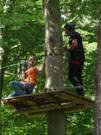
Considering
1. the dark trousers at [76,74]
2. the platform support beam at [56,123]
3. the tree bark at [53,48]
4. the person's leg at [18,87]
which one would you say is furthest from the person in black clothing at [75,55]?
the person's leg at [18,87]

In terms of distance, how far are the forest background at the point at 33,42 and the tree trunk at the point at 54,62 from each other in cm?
325

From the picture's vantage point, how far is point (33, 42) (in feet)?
56.0

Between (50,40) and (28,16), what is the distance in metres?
5.09

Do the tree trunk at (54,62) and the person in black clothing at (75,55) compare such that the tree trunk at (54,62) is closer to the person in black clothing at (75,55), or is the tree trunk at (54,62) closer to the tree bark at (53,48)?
the tree bark at (53,48)

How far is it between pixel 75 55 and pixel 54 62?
1.92ft

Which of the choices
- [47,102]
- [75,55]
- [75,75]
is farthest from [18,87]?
[75,55]

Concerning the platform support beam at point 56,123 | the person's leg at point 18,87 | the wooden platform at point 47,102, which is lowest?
the platform support beam at point 56,123

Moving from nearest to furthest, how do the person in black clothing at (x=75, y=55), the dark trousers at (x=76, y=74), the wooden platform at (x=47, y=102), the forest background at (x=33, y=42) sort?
the wooden platform at (x=47, y=102) < the person in black clothing at (x=75, y=55) < the dark trousers at (x=76, y=74) < the forest background at (x=33, y=42)

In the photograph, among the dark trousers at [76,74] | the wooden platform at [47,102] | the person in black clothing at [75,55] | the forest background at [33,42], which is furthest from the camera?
the forest background at [33,42]

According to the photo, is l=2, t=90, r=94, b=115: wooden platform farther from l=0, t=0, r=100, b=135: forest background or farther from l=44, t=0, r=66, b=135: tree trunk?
l=0, t=0, r=100, b=135: forest background

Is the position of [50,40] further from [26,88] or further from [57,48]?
[26,88]

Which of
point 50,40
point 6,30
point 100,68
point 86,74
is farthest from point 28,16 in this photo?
point 100,68

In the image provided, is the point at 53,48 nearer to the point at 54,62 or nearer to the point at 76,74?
the point at 54,62

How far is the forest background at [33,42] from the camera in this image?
15773 millimetres
